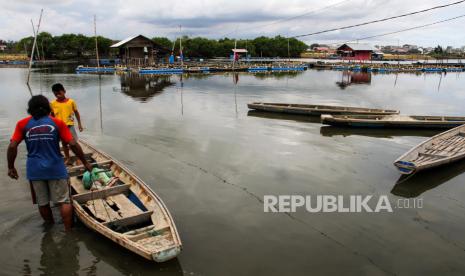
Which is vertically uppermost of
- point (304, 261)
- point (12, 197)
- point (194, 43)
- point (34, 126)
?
point (194, 43)

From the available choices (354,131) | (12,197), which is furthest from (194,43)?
(12,197)

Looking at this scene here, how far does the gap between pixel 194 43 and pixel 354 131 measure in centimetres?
8446

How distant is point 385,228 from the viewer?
727 centimetres

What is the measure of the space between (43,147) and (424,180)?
9.67 meters

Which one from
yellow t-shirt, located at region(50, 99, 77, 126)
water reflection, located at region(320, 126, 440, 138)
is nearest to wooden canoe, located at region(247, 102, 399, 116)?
water reflection, located at region(320, 126, 440, 138)

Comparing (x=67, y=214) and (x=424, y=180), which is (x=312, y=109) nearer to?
(x=424, y=180)

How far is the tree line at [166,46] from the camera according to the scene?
303 ft

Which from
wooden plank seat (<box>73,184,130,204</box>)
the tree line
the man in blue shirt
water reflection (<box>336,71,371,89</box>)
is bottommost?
wooden plank seat (<box>73,184,130,204</box>)

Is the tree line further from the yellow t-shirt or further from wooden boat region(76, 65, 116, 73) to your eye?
the yellow t-shirt

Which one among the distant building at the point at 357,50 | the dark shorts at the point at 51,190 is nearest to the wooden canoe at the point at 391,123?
the dark shorts at the point at 51,190

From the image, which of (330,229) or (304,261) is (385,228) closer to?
(330,229)

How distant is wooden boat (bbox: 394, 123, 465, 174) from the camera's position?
31.3 feet
